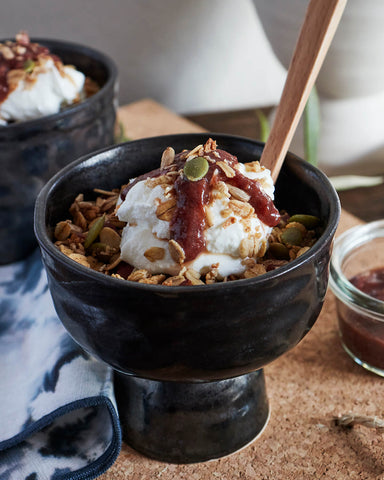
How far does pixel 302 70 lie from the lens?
0.66 meters

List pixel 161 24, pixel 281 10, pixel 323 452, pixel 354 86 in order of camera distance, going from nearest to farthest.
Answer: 1. pixel 323 452
2. pixel 281 10
3. pixel 354 86
4. pixel 161 24

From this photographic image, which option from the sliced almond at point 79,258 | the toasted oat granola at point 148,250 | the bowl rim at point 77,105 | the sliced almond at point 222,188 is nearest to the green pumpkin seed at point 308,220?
the toasted oat granola at point 148,250

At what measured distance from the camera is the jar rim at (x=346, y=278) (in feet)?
2.42

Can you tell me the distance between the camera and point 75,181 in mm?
697

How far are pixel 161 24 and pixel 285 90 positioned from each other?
977 mm

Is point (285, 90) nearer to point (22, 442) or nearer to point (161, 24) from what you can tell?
point (22, 442)

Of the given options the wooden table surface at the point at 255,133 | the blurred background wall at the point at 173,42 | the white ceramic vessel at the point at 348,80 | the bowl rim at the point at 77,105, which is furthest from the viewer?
the blurred background wall at the point at 173,42

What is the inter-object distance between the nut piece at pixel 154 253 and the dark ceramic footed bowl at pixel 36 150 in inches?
14.2

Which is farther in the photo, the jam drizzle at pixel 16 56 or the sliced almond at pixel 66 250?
the jam drizzle at pixel 16 56

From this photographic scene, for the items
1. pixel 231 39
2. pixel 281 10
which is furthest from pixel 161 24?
pixel 281 10

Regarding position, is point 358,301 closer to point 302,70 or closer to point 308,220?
point 308,220

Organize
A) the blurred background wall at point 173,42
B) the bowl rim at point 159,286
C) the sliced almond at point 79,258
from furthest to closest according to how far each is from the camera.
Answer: the blurred background wall at point 173,42 → the sliced almond at point 79,258 → the bowl rim at point 159,286

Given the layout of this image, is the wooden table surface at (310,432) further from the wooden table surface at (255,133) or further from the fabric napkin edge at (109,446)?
the wooden table surface at (255,133)

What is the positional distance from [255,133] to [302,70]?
939mm
